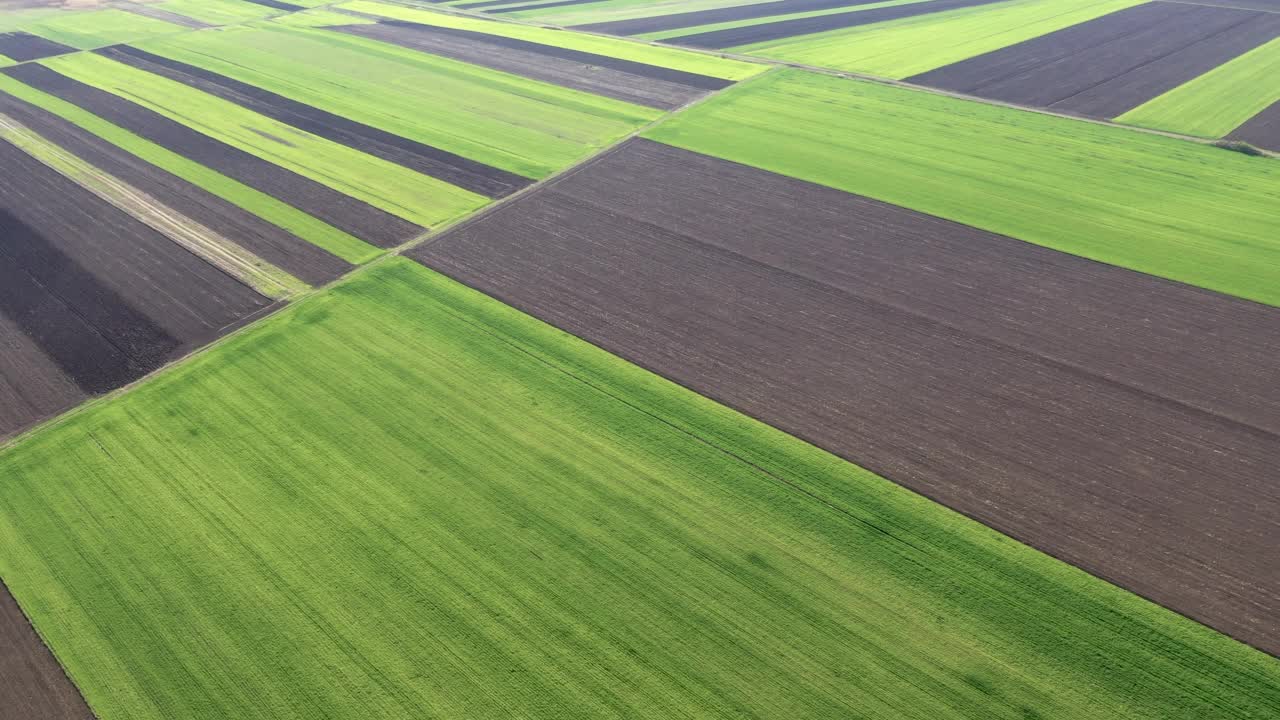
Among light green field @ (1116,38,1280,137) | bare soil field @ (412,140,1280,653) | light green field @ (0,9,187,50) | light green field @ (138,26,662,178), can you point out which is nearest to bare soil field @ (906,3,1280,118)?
light green field @ (1116,38,1280,137)

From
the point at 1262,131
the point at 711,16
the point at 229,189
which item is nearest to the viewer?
the point at 229,189

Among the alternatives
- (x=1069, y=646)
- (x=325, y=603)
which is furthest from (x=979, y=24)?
(x=325, y=603)

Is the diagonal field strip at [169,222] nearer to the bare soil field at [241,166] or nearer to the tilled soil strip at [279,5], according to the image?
the bare soil field at [241,166]

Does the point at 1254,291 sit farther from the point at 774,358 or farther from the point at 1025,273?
the point at 774,358

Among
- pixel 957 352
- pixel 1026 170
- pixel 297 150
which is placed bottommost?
pixel 957 352

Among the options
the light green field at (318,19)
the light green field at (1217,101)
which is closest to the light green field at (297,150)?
the light green field at (318,19)

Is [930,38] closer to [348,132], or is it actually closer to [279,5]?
[348,132]

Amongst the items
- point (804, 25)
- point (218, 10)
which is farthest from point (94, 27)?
point (804, 25)

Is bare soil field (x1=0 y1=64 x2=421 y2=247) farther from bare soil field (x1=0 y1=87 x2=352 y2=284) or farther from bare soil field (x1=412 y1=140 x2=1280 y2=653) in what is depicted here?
bare soil field (x1=412 y1=140 x2=1280 y2=653)
